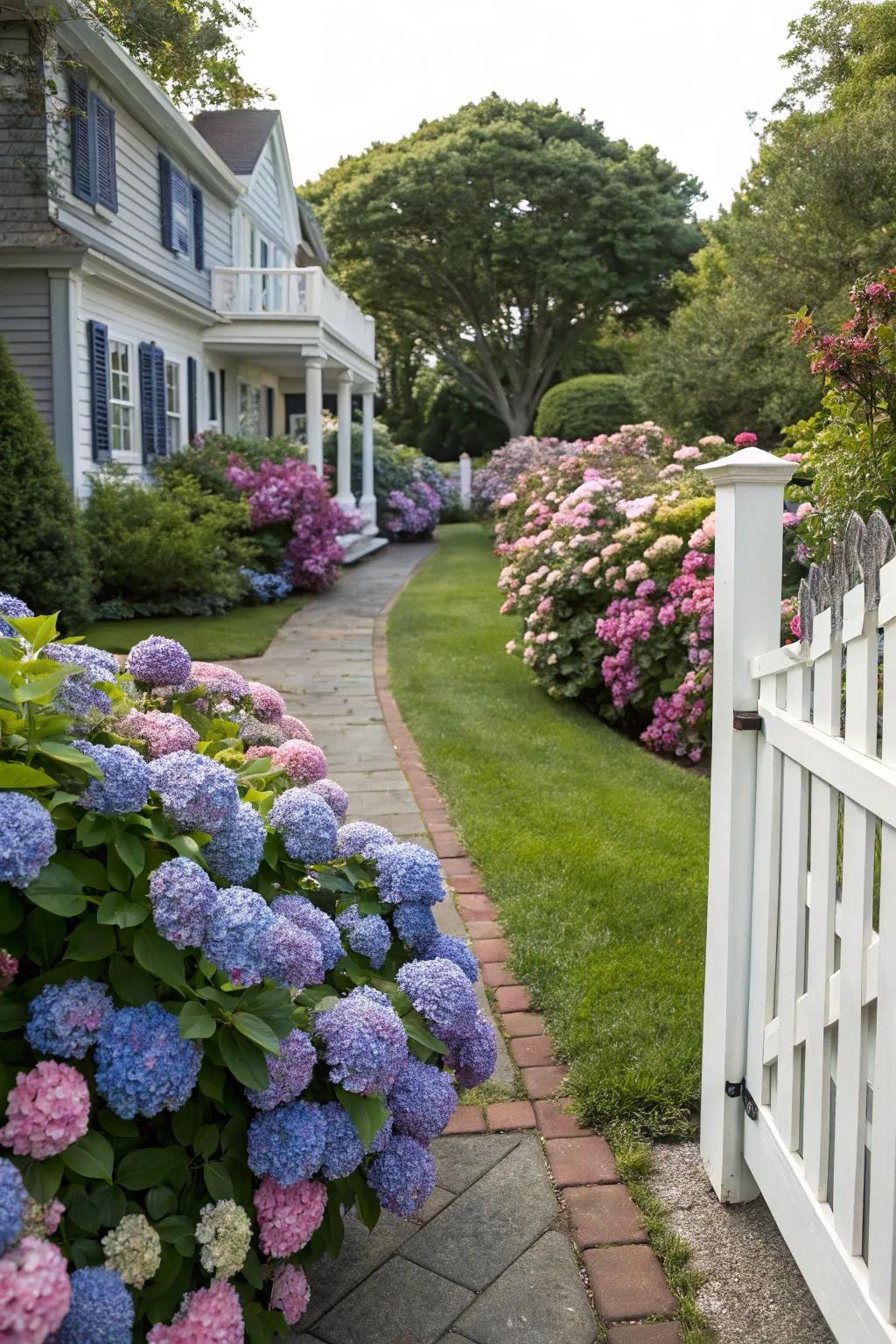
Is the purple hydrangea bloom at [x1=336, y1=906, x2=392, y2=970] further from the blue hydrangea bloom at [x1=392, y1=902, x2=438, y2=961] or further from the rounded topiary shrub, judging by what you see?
the rounded topiary shrub

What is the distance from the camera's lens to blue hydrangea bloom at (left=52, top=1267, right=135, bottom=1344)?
1.49 m

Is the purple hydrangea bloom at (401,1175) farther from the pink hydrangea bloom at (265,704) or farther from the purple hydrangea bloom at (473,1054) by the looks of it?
the pink hydrangea bloom at (265,704)

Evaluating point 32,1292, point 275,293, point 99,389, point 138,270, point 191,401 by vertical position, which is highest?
point 275,293

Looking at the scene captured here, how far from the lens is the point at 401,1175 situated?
6.50ft

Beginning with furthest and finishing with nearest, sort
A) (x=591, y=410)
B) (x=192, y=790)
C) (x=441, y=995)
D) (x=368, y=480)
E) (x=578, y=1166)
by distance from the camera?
(x=591, y=410) < (x=368, y=480) < (x=578, y=1166) < (x=441, y=995) < (x=192, y=790)

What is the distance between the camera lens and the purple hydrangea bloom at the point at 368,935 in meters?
2.14

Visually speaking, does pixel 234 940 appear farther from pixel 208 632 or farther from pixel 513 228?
pixel 513 228

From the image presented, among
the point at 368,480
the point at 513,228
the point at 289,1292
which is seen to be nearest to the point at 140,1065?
the point at 289,1292

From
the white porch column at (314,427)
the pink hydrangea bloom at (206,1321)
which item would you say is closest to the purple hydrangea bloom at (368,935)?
the pink hydrangea bloom at (206,1321)

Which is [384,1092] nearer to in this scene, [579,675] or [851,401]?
[851,401]

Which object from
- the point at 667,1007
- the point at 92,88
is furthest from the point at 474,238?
the point at 667,1007

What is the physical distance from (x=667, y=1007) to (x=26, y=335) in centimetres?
1086

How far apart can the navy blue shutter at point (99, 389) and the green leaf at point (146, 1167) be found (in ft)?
38.1

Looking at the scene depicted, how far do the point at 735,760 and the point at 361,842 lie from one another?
2.69ft
